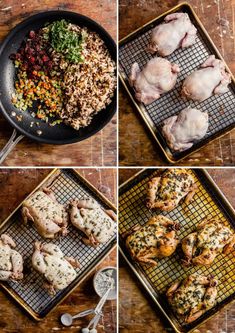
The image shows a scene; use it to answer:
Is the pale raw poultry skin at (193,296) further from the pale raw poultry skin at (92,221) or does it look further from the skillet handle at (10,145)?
the skillet handle at (10,145)

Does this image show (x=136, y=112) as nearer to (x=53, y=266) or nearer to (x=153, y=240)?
(x=153, y=240)

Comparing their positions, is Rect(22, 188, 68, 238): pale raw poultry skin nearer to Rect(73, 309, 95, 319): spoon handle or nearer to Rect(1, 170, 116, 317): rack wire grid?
Rect(1, 170, 116, 317): rack wire grid

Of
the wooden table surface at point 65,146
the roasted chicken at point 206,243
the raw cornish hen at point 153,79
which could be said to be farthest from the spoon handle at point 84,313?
the raw cornish hen at point 153,79

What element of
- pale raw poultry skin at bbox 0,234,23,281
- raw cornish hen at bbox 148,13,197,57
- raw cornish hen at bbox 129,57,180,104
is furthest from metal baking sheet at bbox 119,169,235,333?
raw cornish hen at bbox 148,13,197,57

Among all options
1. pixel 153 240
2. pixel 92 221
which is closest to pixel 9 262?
pixel 92 221

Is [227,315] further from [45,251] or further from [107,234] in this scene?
[45,251]

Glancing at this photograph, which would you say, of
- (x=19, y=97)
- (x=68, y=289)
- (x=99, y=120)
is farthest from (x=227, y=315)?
(x=19, y=97)
